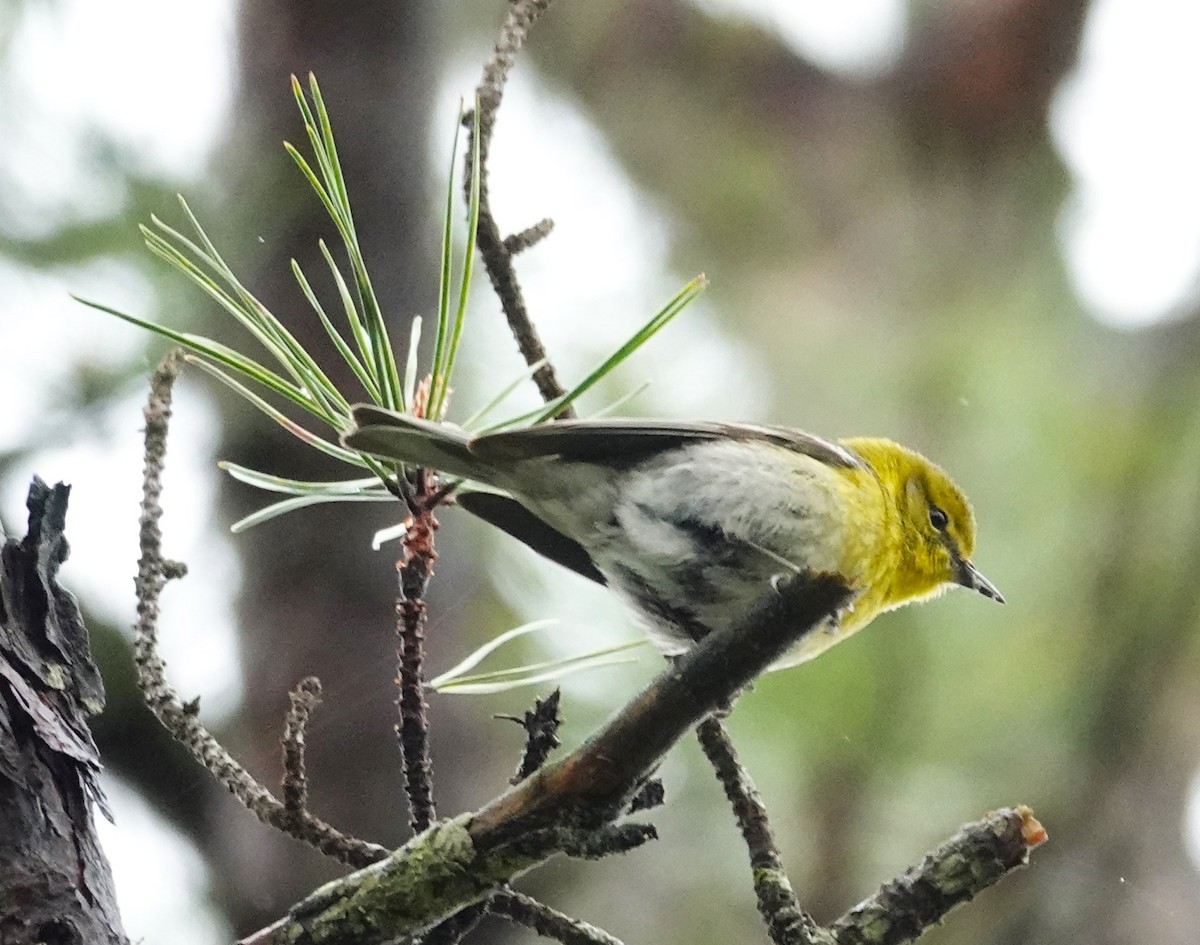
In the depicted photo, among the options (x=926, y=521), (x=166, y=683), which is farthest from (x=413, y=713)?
(x=926, y=521)

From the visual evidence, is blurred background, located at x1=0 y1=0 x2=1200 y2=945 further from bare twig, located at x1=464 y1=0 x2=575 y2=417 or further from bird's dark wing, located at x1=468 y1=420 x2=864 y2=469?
bare twig, located at x1=464 y1=0 x2=575 y2=417

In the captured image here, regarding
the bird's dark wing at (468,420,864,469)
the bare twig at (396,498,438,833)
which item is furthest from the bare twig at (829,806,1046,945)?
the bird's dark wing at (468,420,864,469)

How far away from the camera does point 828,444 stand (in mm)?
1424

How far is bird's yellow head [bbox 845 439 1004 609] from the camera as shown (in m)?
1.50

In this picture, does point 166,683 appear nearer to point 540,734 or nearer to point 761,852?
point 540,734

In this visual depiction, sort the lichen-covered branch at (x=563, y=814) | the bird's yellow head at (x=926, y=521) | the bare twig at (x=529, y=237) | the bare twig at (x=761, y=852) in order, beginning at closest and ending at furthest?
1. the lichen-covered branch at (x=563, y=814)
2. the bare twig at (x=761, y=852)
3. the bare twig at (x=529, y=237)
4. the bird's yellow head at (x=926, y=521)

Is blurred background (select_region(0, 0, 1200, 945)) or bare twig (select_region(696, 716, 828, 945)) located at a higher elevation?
blurred background (select_region(0, 0, 1200, 945))

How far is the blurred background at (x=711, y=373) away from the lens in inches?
59.4

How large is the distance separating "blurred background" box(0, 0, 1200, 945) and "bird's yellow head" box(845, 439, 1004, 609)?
11 cm

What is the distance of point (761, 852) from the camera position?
0.94 meters

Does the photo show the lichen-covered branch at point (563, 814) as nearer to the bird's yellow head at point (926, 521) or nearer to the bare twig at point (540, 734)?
the bare twig at point (540, 734)

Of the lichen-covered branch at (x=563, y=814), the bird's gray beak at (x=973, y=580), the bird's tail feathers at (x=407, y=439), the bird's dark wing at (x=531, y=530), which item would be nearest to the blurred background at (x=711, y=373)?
the bird's gray beak at (x=973, y=580)

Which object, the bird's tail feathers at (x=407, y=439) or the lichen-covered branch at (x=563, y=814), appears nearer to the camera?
the lichen-covered branch at (x=563, y=814)

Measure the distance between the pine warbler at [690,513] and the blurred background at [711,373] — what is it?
11.3 inches
